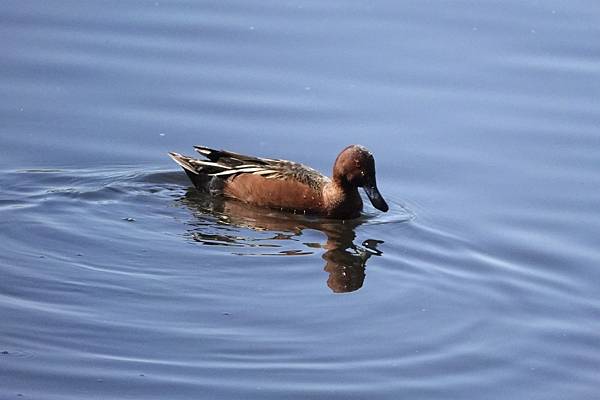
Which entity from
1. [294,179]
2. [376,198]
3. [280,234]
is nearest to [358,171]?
[376,198]

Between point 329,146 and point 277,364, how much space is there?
479 centimetres

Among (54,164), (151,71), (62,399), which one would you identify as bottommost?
(62,399)

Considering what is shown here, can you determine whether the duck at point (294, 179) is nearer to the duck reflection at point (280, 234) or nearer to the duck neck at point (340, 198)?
the duck neck at point (340, 198)

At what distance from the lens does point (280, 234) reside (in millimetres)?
11789

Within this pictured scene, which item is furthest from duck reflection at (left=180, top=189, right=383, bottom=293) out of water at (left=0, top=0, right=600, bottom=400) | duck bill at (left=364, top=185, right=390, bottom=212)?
duck bill at (left=364, top=185, right=390, bottom=212)

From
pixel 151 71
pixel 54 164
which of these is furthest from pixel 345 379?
pixel 151 71

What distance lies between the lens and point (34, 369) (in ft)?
27.7

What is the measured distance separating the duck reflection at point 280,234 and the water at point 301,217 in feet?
0.13

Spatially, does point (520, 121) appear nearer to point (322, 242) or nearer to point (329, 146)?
point (329, 146)

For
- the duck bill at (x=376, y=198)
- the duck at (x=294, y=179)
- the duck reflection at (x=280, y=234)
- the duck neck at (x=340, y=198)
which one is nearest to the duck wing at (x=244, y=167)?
the duck at (x=294, y=179)

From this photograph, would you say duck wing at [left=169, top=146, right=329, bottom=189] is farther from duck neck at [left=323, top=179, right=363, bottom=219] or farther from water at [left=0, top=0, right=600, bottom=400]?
water at [left=0, top=0, right=600, bottom=400]

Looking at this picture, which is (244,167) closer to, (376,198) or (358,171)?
(358,171)

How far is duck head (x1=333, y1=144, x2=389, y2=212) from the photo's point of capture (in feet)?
40.3

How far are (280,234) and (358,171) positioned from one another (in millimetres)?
1035
